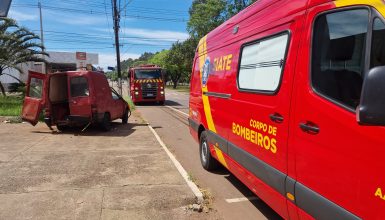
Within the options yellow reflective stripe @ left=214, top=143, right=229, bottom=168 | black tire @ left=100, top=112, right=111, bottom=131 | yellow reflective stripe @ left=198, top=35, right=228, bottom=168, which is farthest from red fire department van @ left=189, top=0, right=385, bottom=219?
black tire @ left=100, top=112, right=111, bottom=131

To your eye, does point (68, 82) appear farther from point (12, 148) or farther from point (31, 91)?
point (12, 148)

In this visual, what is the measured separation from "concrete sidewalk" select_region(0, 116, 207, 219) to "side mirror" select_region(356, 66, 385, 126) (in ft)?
11.1

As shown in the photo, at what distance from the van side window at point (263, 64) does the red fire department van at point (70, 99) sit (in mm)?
8143

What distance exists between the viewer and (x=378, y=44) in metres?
2.59

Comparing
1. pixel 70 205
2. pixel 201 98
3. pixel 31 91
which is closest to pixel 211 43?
pixel 201 98

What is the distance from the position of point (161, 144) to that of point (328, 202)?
7.61m

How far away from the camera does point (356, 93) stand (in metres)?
2.84

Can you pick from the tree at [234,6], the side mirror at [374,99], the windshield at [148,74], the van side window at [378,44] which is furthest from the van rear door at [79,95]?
the tree at [234,6]

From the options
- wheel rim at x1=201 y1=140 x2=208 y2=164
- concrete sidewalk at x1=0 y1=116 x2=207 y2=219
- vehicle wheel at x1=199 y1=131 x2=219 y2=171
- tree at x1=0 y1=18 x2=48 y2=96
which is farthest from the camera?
tree at x1=0 y1=18 x2=48 y2=96

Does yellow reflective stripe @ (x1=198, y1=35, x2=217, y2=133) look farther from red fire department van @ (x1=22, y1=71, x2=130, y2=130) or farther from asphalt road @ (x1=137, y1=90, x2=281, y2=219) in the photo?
red fire department van @ (x1=22, y1=71, x2=130, y2=130)

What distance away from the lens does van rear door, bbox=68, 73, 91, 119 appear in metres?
12.4

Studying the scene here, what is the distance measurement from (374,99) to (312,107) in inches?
46.5

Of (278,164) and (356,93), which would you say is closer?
(356,93)

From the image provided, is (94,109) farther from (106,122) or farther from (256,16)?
(256,16)
